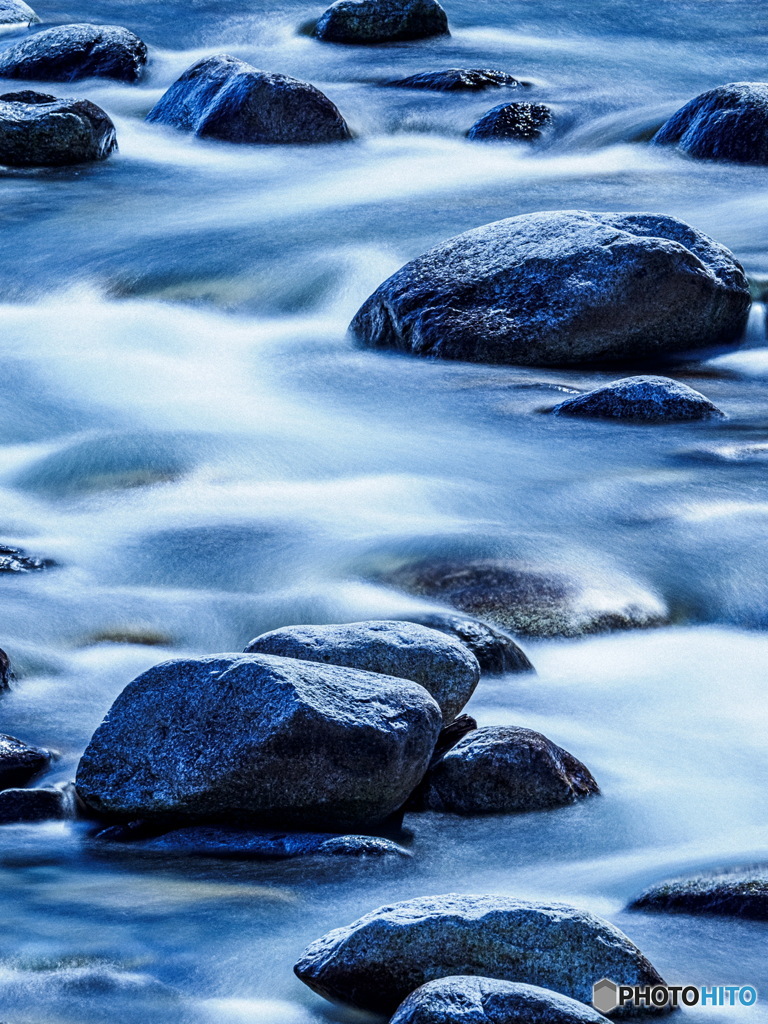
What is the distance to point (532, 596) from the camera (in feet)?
18.3

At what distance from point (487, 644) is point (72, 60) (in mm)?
11582

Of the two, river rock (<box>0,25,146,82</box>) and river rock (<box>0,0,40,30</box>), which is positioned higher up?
river rock (<box>0,0,40,30</box>)

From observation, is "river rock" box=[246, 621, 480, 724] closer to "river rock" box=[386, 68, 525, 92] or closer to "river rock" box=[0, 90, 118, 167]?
"river rock" box=[0, 90, 118, 167]

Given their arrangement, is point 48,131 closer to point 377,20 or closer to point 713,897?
point 377,20

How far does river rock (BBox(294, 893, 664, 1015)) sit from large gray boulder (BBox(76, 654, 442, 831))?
3.00 ft

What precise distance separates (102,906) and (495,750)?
4.05ft

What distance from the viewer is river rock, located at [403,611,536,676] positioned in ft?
16.8

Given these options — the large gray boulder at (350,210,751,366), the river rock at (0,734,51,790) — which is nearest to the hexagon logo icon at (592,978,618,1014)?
the river rock at (0,734,51,790)

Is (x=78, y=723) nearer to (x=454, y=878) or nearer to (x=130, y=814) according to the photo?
(x=130, y=814)

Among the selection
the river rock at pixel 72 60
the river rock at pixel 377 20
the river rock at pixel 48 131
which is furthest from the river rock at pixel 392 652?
the river rock at pixel 377 20

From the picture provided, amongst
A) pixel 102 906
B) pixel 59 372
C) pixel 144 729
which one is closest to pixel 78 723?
pixel 144 729

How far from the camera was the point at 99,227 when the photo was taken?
11.2 meters

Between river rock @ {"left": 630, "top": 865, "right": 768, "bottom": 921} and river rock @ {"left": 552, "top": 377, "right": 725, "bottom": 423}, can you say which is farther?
river rock @ {"left": 552, "top": 377, "right": 725, "bottom": 423}

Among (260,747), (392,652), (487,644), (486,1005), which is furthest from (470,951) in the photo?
(487,644)
